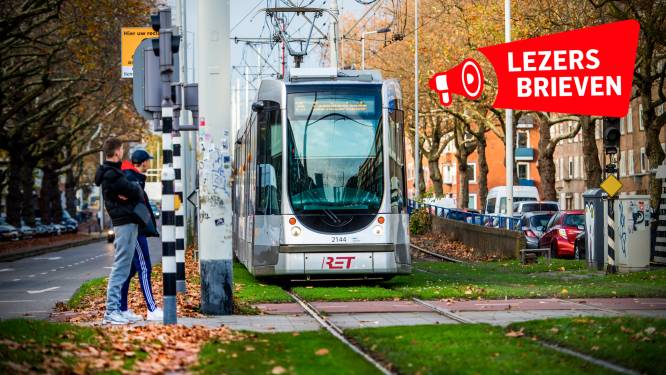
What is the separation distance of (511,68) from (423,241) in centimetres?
2603

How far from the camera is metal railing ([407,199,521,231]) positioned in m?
38.6

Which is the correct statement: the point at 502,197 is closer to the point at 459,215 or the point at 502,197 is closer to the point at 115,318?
the point at 459,215

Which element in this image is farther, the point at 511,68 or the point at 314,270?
the point at 511,68

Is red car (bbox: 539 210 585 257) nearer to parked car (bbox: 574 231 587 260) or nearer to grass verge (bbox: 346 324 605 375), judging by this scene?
parked car (bbox: 574 231 587 260)

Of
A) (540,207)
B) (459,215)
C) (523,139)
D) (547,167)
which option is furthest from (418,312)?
(523,139)

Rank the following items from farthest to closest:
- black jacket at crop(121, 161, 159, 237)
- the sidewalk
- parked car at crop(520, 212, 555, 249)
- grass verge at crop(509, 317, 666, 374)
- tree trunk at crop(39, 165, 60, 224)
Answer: tree trunk at crop(39, 165, 60, 224), parked car at crop(520, 212, 555, 249), black jacket at crop(121, 161, 159, 237), the sidewalk, grass verge at crop(509, 317, 666, 374)

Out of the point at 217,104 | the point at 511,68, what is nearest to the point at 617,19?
the point at 511,68

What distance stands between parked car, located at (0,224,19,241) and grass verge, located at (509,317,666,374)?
58.6m

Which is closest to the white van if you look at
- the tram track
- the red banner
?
the red banner

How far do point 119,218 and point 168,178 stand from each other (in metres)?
1.27

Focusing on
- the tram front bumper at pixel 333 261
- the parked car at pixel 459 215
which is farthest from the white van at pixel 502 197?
the tram front bumper at pixel 333 261

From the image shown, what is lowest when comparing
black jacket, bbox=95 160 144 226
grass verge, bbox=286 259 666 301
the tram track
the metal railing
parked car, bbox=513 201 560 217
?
grass verge, bbox=286 259 666 301

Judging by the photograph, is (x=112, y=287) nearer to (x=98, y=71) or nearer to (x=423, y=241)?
(x=423, y=241)

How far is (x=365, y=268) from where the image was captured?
21.5m
